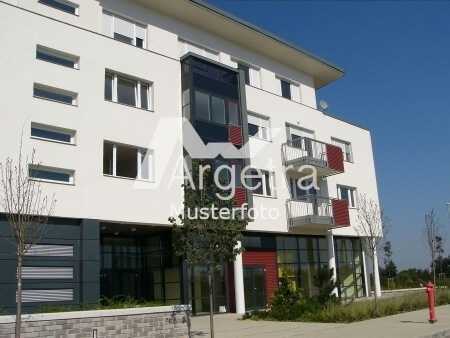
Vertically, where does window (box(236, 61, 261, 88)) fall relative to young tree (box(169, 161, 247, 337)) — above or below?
above

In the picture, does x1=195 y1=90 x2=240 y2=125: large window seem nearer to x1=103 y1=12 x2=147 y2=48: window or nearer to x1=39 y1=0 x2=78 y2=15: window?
x1=103 y1=12 x2=147 y2=48: window

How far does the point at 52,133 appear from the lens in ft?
58.5

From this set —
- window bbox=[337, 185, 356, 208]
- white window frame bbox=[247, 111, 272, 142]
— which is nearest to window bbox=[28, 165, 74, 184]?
white window frame bbox=[247, 111, 272, 142]

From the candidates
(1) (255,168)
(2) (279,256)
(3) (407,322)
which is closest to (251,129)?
(1) (255,168)

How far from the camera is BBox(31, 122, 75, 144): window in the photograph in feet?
57.2

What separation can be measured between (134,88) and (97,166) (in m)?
4.18

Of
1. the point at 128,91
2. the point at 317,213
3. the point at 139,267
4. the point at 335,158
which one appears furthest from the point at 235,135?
the point at 335,158

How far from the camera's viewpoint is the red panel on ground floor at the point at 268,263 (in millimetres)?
24578

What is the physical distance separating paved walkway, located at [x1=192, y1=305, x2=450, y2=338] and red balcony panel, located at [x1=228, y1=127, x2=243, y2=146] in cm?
813

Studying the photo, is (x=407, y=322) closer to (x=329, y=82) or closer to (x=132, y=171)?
(x=132, y=171)

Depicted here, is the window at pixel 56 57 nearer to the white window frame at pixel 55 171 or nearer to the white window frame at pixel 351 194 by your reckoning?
the white window frame at pixel 55 171

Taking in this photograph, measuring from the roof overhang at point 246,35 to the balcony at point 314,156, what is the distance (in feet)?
16.5

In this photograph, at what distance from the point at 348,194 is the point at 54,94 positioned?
63.6ft

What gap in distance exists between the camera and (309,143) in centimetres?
2789
